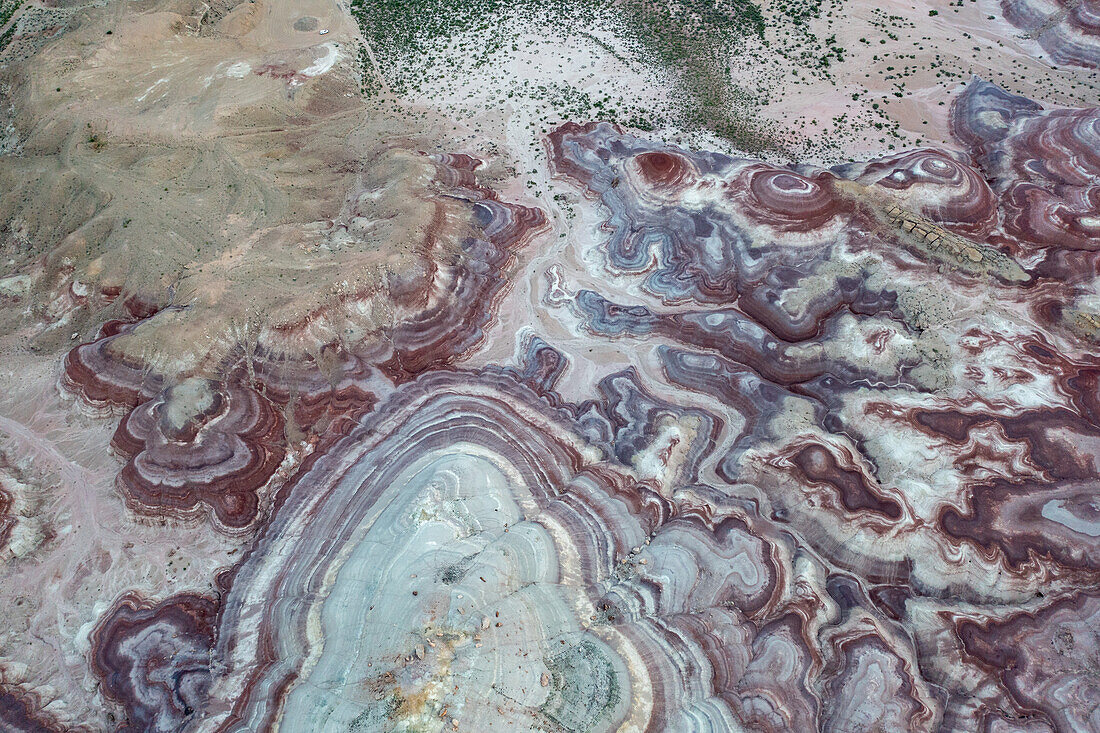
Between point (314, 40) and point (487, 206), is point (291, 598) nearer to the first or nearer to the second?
point (487, 206)

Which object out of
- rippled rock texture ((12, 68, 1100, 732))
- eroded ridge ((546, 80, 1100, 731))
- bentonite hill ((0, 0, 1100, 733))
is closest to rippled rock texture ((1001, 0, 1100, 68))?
bentonite hill ((0, 0, 1100, 733))

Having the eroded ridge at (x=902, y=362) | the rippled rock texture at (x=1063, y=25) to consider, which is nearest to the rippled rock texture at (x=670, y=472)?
the eroded ridge at (x=902, y=362)

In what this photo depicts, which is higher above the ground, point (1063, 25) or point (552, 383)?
point (1063, 25)

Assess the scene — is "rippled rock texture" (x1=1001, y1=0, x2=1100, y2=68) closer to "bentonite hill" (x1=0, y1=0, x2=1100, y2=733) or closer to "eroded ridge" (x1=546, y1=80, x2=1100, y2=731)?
"bentonite hill" (x1=0, y1=0, x2=1100, y2=733)

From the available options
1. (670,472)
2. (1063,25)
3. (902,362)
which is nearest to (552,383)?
(670,472)

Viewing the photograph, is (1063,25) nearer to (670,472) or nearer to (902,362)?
(902,362)

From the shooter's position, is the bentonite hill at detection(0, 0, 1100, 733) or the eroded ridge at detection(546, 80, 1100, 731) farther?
the eroded ridge at detection(546, 80, 1100, 731)

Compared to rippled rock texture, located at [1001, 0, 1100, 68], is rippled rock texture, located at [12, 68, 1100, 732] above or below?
below

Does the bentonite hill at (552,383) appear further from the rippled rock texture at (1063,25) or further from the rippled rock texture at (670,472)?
the rippled rock texture at (1063,25)
